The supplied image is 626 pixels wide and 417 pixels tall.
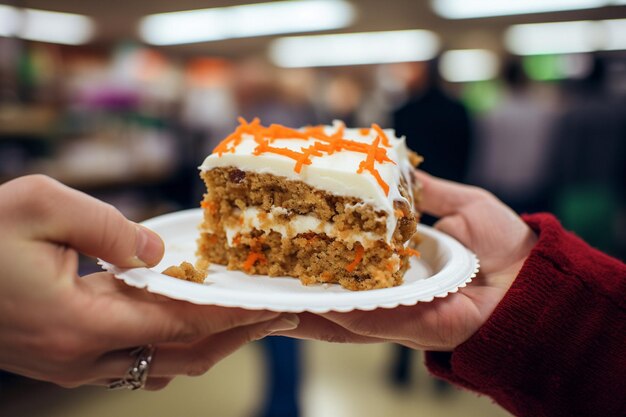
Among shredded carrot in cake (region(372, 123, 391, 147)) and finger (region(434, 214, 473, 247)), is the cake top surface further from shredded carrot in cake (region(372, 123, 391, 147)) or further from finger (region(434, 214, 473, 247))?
finger (region(434, 214, 473, 247))

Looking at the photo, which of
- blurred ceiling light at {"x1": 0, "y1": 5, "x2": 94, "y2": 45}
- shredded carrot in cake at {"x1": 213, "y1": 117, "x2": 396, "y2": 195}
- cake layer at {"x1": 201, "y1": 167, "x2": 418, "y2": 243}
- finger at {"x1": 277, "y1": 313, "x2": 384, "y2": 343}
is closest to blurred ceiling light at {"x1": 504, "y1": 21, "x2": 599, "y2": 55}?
blurred ceiling light at {"x1": 0, "y1": 5, "x2": 94, "y2": 45}

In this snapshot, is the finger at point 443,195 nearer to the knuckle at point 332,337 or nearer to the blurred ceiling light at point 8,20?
the knuckle at point 332,337

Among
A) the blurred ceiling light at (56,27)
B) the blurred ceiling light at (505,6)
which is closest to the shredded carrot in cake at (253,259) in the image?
the blurred ceiling light at (56,27)

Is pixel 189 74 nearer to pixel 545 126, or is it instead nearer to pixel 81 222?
pixel 545 126

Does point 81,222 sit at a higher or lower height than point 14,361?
higher

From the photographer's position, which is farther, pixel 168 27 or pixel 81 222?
pixel 168 27

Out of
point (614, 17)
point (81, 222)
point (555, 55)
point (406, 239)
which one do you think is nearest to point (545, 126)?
point (406, 239)

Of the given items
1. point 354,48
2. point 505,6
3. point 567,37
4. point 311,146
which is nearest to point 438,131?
point 311,146
